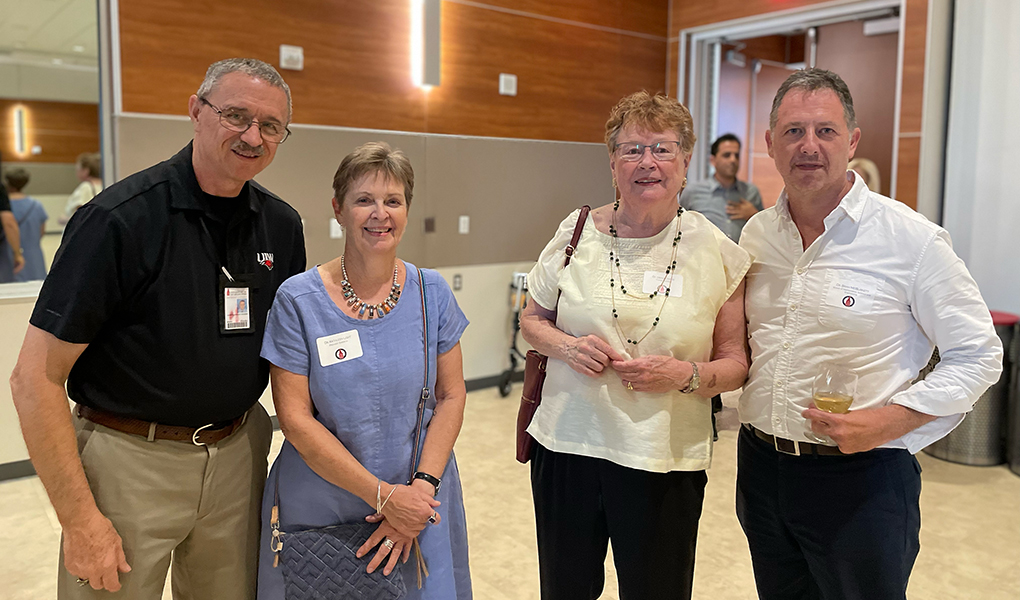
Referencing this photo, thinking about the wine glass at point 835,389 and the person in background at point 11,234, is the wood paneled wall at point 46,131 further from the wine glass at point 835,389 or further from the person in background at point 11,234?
the wine glass at point 835,389

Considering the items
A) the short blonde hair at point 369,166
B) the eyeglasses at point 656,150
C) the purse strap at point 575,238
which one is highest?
the eyeglasses at point 656,150

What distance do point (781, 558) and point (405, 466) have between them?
0.99 meters

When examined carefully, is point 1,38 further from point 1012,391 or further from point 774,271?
point 1012,391

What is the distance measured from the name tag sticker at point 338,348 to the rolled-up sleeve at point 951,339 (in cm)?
121

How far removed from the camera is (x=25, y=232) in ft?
15.8

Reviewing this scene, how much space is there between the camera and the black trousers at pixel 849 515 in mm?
1731

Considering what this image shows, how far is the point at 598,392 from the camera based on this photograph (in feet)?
6.26

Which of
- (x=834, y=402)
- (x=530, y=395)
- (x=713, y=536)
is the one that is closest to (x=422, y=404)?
(x=530, y=395)

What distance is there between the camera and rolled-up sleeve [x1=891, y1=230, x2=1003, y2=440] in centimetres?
162

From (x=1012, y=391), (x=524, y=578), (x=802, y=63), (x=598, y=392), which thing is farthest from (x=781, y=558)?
(x=802, y=63)

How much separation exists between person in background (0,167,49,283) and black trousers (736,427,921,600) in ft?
13.7

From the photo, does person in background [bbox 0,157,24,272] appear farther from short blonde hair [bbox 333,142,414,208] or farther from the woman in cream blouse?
the woman in cream blouse

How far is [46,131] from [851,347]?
19.1 feet

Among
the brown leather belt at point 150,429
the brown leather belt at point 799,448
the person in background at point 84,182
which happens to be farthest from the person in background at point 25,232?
the brown leather belt at point 799,448
